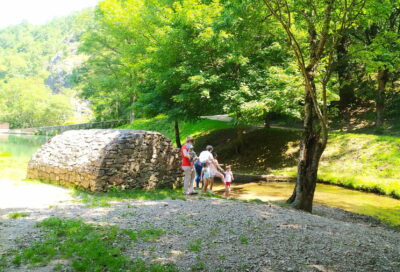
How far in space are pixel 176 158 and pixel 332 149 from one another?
37.3 feet

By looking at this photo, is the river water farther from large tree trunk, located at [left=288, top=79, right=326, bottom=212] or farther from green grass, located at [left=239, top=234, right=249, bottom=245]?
green grass, located at [left=239, top=234, right=249, bottom=245]

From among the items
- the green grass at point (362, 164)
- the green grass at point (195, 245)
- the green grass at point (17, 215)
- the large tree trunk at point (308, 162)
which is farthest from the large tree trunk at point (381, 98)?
the green grass at point (17, 215)

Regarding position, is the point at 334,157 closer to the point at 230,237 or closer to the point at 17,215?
the point at 230,237

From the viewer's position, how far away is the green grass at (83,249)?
198 inches

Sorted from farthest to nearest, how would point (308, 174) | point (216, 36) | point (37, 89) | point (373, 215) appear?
point (37, 89), point (216, 36), point (373, 215), point (308, 174)

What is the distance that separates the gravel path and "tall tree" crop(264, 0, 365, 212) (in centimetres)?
226

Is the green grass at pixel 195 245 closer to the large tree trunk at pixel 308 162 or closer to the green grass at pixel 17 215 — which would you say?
the green grass at pixel 17 215

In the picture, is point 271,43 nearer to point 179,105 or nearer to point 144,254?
point 179,105

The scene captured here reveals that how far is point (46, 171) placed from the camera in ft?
44.4

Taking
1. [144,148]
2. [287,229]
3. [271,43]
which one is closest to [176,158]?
[144,148]

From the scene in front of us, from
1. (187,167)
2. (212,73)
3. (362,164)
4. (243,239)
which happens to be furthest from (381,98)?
(243,239)

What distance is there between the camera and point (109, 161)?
11.8m

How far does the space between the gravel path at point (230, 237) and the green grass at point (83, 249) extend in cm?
24

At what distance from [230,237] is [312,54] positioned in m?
7.25
